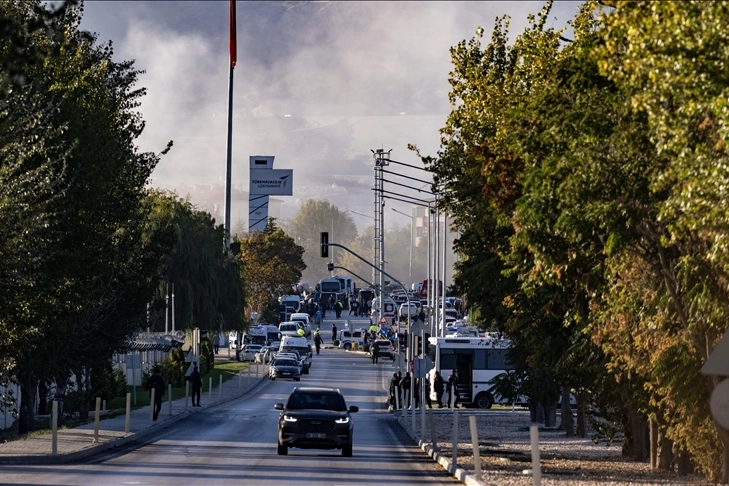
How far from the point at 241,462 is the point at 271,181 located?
169m

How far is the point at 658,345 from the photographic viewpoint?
20672 mm

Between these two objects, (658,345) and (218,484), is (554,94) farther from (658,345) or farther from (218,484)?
(218,484)

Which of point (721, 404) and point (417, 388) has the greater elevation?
point (721, 404)

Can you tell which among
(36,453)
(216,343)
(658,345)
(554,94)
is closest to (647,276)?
(658,345)

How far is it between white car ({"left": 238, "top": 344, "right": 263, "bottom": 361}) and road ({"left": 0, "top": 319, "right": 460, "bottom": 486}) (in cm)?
5510

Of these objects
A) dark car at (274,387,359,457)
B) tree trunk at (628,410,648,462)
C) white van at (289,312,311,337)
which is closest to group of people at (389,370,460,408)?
dark car at (274,387,359,457)

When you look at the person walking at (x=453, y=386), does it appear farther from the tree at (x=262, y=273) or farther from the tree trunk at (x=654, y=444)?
the tree at (x=262, y=273)

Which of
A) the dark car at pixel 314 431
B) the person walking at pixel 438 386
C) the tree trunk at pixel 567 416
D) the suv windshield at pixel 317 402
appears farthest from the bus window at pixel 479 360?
Answer: the dark car at pixel 314 431

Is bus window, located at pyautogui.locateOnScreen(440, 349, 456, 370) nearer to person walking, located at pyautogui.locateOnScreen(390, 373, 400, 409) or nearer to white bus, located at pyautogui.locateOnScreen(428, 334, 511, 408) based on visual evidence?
white bus, located at pyautogui.locateOnScreen(428, 334, 511, 408)

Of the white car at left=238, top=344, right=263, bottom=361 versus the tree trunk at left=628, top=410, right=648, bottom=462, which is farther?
the white car at left=238, top=344, right=263, bottom=361

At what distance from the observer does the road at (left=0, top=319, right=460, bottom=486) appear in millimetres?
22484

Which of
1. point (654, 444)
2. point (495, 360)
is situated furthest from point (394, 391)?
point (654, 444)

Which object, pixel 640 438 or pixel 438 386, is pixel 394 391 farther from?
pixel 640 438

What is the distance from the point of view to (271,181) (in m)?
196
